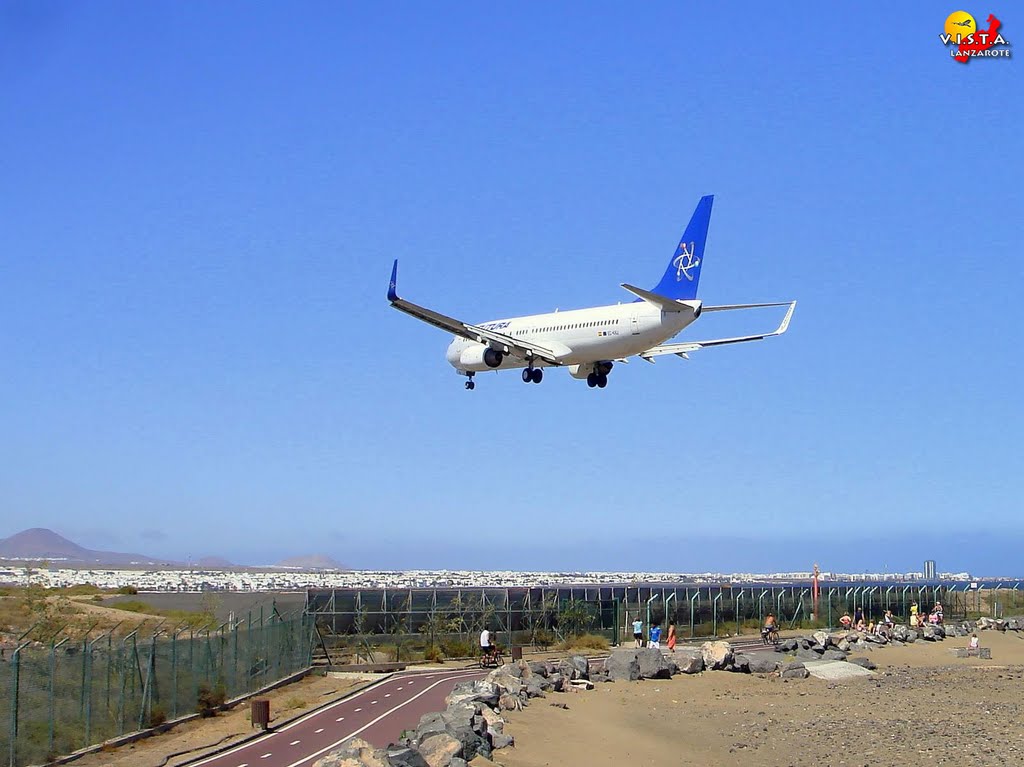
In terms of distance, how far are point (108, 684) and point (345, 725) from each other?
18.6 ft

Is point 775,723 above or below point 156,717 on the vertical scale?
below

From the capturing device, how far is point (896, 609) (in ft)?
262

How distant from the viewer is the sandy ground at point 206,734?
2570 cm

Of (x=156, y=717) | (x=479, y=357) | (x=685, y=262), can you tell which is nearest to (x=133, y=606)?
(x=479, y=357)

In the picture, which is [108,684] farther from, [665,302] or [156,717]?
[665,302]

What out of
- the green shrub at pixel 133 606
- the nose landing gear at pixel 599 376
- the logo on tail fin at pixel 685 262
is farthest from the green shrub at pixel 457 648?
the green shrub at pixel 133 606

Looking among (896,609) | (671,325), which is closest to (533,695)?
(671,325)

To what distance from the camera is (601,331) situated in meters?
47.0

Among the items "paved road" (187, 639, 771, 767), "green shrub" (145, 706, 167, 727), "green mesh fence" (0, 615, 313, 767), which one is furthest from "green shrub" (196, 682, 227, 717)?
"paved road" (187, 639, 771, 767)

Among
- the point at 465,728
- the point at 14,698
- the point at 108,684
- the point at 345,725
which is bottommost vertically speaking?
the point at 345,725

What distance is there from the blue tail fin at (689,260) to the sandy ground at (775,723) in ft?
45.9

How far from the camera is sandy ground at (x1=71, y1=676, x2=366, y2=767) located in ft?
84.3

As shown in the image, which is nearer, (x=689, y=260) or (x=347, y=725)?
(x=347, y=725)

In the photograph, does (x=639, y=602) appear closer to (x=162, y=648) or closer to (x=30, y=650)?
(x=162, y=648)
